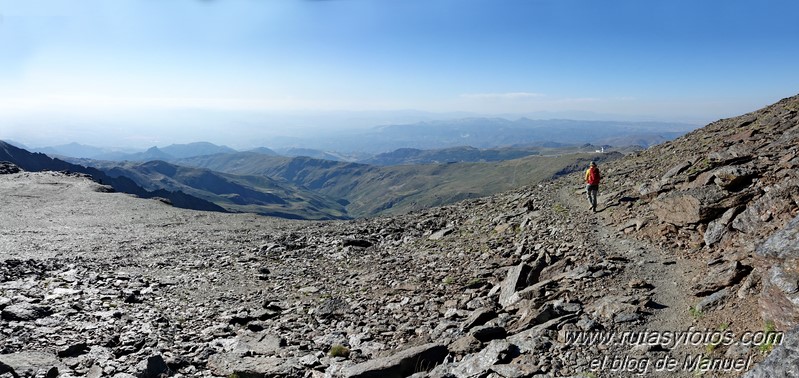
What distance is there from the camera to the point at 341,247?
1293 inches

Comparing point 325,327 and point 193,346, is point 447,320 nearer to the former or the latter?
point 325,327

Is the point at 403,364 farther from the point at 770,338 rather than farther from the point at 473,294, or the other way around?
the point at 770,338

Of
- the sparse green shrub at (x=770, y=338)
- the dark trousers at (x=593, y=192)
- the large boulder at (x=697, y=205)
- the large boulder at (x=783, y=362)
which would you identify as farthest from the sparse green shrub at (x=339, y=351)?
the dark trousers at (x=593, y=192)

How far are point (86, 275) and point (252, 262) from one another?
978 cm

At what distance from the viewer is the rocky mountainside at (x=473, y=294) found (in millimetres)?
12148

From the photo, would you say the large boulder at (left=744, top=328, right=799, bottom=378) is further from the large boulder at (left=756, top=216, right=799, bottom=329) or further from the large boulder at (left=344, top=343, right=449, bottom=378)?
the large boulder at (left=344, top=343, right=449, bottom=378)

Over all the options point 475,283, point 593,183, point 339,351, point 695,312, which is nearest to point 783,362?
point 695,312

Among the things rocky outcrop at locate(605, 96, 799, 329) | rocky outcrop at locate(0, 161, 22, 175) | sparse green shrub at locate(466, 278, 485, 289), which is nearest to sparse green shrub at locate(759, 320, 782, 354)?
rocky outcrop at locate(605, 96, 799, 329)

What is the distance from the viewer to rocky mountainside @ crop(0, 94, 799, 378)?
12.1m

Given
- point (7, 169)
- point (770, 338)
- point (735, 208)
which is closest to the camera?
point (770, 338)

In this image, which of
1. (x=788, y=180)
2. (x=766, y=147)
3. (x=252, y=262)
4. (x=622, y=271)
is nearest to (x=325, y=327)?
(x=622, y=271)

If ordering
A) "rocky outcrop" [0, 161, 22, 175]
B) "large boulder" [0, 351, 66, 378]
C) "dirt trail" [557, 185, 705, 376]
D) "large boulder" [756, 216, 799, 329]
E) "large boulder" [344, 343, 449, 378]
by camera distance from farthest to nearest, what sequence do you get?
"rocky outcrop" [0, 161, 22, 175] < "large boulder" [0, 351, 66, 378] < "large boulder" [344, 343, 449, 378] < "dirt trail" [557, 185, 705, 376] < "large boulder" [756, 216, 799, 329]

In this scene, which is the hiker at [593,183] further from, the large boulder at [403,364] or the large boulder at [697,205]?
the large boulder at [403,364]

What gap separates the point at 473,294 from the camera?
19359 mm
